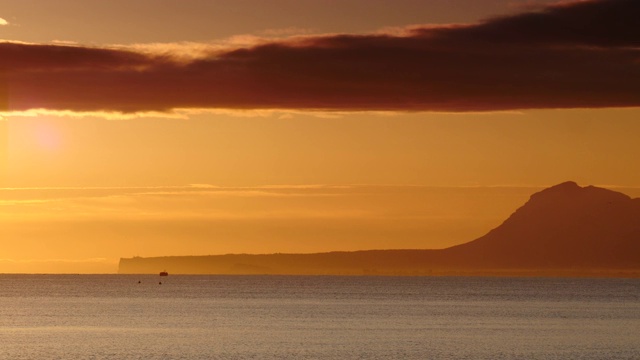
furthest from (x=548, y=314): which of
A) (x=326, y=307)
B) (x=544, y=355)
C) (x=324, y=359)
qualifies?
(x=324, y=359)

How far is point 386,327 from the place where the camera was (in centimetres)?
13512

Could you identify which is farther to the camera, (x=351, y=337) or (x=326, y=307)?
(x=326, y=307)

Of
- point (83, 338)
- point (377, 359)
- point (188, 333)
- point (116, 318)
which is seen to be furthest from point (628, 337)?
point (116, 318)

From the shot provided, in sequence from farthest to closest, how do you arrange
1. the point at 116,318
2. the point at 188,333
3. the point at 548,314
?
the point at 548,314 → the point at 116,318 → the point at 188,333

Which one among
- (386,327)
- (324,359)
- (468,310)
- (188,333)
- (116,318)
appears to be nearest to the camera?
(324,359)

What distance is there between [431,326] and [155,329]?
1319 inches

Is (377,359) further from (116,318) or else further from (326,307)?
(326,307)

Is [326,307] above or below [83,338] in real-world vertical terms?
above

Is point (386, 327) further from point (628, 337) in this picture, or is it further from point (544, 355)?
point (544, 355)

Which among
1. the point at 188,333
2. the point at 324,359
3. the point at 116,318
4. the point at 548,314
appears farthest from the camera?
the point at 548,314

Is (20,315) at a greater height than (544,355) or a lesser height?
greater

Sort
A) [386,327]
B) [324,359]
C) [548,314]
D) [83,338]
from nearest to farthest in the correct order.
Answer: [324,359] → [83,338] → [386,327] → [548,314]

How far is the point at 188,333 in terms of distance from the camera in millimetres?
124438

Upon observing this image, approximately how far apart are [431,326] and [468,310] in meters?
49.0
